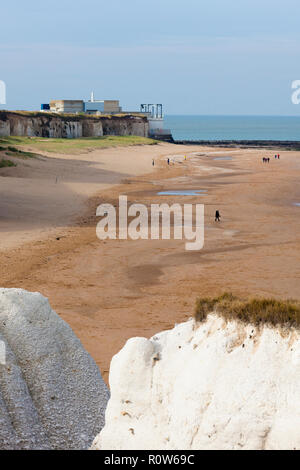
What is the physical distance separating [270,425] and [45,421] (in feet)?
8.25

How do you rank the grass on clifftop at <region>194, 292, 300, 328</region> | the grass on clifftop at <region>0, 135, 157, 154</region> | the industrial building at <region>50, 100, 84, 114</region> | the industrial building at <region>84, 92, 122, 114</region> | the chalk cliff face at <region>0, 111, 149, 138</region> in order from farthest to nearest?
the industrial building at <region>84, 92, 122, 114</region> < the industrial building at <region>50, 100, 84, 114</region> < the chalk cliff face at <region>0, 111, 149, 138</region> < the grass on clifftop at <region>0, 135, 157, 154</region> < the grass on clifftop at <region>194, 292, 300, 328</region>

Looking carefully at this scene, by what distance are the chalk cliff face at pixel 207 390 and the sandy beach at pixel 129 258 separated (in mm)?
5294

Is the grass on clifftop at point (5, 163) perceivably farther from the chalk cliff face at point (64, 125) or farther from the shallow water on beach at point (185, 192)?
the chalk cliff face at point (64, 125)

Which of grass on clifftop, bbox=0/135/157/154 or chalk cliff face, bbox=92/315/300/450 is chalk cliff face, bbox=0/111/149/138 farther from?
chalk cliff face, bbox=92/315/300/450

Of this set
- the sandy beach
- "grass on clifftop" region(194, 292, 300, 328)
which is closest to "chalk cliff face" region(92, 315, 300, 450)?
"grass on clifftop" region(194, 292, 300, 328)

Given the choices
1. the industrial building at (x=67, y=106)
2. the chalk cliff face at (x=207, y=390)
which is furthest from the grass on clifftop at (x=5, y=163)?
the industrial building at (x=67, y=106)

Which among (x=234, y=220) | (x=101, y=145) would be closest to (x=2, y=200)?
(x=234, y=220)

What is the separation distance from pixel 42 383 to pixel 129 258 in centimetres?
1610

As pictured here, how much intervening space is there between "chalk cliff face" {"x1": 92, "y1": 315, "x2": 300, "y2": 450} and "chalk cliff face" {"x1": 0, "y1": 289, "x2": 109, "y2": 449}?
0.63m

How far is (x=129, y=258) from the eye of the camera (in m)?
22.9

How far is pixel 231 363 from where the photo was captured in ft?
18.4

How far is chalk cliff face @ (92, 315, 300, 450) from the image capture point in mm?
5223

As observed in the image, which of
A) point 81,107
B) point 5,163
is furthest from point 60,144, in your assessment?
point 81,107

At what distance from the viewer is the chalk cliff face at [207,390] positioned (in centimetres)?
522
